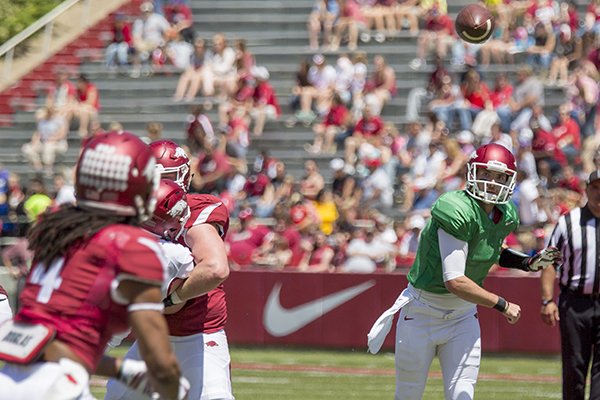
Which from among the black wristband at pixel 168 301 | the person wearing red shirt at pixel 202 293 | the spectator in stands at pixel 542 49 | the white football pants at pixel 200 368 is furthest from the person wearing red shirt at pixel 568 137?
the black wristband at pixel 168 301

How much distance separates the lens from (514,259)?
23.3 ft

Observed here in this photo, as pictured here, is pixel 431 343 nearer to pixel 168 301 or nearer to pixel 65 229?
Answer: pixel 168 301

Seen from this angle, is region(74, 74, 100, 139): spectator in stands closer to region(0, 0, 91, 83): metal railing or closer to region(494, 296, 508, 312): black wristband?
region(0, 0, 91, 83): metal railing

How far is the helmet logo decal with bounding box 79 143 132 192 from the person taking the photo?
412cm

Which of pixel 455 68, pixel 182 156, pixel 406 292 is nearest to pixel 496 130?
pixel 455 68

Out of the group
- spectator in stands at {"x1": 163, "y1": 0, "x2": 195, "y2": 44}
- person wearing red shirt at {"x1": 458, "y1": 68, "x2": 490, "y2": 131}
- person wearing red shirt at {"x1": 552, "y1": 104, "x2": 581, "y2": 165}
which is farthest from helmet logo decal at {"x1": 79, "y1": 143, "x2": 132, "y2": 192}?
spectator in stands at {"x1": 163, "y1": 0, "x2": 195, "y2": 44}

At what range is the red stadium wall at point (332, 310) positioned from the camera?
44.4 feet

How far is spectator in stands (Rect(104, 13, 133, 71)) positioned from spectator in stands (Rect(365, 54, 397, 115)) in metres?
4.87

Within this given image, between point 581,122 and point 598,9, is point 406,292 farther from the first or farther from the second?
point 598,9

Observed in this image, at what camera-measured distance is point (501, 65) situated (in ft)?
A: 63.0

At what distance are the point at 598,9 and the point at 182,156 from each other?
46.3ft

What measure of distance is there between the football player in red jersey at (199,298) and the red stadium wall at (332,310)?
782 centimetres

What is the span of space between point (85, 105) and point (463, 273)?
14.5 meters

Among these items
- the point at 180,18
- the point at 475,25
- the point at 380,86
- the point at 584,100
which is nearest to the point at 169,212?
the point at 475,25
